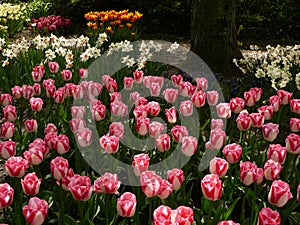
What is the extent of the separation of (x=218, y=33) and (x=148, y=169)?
348 centimetres

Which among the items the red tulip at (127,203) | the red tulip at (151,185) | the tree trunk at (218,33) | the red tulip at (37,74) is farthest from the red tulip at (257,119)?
the tree trunk at (218,33)

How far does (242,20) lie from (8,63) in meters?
5.76

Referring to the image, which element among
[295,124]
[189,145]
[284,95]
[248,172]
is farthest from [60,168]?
[284,95]

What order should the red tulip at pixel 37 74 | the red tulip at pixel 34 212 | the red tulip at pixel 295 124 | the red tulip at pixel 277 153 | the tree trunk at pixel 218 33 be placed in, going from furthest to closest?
1. the tree trunk at pixel 218 33
2. the red tulip at pixel 37 74
3. the red tulip at pixel 295 124
4. the red tulip at pixel 277 153
5. the red tulip at pixel 34 212

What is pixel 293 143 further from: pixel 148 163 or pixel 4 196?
pixel 4 196

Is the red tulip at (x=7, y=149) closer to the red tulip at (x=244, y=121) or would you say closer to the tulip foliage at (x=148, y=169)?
the tulip foliage at (x=148, y=169)

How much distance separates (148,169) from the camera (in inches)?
113

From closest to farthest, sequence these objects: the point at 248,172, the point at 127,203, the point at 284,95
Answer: the point at 127,203 < the point at 248,172 < the point at 284,95

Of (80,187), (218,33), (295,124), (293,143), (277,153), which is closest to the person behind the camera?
(80,187)

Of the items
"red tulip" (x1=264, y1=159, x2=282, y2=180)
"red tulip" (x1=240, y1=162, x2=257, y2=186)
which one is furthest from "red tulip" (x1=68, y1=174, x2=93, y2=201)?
"red tulip" (x1=264, y1=159, x2=282, y2=180)

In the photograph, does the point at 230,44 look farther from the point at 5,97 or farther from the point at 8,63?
the point at 5,97

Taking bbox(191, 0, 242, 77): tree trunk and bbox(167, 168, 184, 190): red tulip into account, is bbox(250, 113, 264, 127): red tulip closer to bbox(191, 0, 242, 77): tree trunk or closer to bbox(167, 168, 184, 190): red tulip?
bbox(167, 168, 184, 190): red tulip

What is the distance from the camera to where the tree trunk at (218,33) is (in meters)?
5.91

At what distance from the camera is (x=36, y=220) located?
1.89 m
